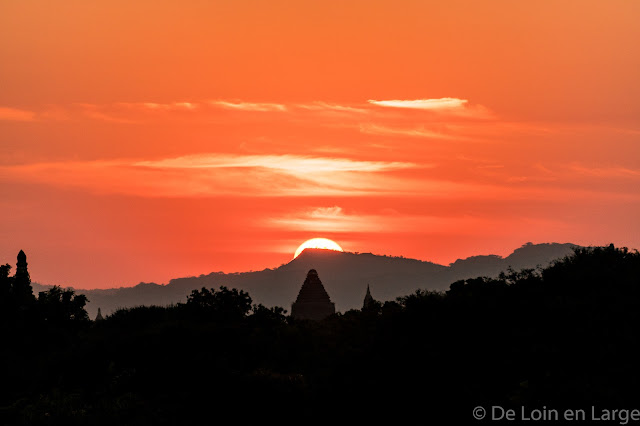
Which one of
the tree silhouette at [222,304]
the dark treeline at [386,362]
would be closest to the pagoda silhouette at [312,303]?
the tree silhouette at [222,304]

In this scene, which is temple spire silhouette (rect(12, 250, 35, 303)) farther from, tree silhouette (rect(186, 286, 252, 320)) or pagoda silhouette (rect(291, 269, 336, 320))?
pagoda silhouette (rect(291, 269, 336, 320))

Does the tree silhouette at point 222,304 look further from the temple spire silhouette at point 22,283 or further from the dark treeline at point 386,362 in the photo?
the temple spire silhouette at point 22,283

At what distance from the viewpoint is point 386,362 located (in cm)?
5391

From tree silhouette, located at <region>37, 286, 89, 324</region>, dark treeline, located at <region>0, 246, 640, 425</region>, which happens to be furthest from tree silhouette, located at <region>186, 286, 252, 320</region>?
dark treeline, located at <region>0, 246, 640, 425</region>

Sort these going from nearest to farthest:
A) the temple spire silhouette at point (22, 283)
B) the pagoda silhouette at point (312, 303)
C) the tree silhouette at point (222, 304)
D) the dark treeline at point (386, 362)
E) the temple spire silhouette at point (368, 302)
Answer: the dark treeline at point (386, 362), the temple spire silhouette at point (22, 283), the temple spire silhouette at point (368, 302), the tree silhouette at point (222, 304), the pagoda silhouette at point (312, 303)

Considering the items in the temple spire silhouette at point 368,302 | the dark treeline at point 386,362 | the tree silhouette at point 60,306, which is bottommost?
the dark treeline at point 386,362

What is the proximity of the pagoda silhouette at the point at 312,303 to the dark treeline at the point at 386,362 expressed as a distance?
53.4 m

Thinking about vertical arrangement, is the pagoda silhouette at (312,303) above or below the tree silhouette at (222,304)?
above

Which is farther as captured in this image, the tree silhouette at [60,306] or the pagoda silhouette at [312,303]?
the pagoda silhouette at [312,303]

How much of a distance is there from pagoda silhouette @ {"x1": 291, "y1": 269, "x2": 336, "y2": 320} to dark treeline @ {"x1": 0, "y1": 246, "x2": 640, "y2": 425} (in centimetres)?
5340

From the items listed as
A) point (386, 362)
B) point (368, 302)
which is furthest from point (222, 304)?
point (386, 362)

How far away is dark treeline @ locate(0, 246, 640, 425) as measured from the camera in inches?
1826

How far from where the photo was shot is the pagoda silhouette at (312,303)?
129m

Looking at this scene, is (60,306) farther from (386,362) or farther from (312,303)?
(312,303)
